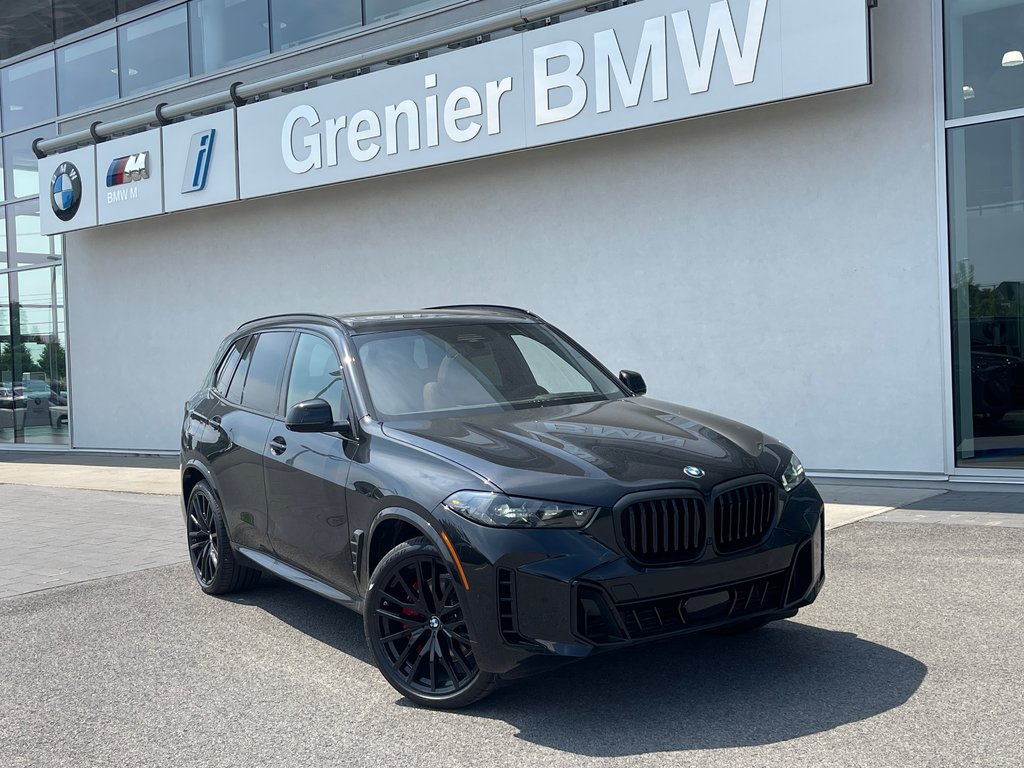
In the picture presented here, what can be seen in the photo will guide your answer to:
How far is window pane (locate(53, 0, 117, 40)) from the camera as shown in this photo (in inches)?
731

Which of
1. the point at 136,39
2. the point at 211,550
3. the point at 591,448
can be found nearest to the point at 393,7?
the point at 136,39

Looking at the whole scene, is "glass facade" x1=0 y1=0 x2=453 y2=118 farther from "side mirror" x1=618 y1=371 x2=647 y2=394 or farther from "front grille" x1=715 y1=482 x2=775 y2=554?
"front grille" x1=715 y1=482 x2=775 y2=554

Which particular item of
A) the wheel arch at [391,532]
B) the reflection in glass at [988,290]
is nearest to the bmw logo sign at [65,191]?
the reflection in glass at [988,290]

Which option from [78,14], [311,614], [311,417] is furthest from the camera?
[78,14]

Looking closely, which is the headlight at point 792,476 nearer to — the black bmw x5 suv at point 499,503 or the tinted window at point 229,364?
the black bmw x5 suv at point 499,503

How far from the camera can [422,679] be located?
14.9ft

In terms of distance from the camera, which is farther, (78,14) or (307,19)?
(78,14)

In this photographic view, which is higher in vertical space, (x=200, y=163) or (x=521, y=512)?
(x=200, y=163)

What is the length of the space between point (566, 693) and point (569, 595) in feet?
2.61

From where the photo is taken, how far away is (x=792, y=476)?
4.77 meters

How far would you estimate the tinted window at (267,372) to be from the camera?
6.17m

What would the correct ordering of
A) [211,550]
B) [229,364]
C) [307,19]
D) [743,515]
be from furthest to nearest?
[307,19], [229,364], [211,550], [743,515]

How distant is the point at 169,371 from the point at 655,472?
14705 mm

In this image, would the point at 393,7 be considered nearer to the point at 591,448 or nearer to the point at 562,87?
the point at 562,87
